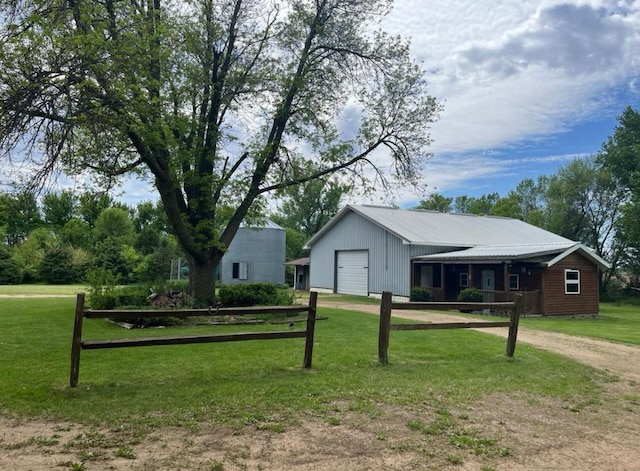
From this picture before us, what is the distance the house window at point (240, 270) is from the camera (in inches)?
1574

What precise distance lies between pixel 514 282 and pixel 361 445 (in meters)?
22.0

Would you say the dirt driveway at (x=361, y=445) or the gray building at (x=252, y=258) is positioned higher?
the gray building at (x=252, y=258)

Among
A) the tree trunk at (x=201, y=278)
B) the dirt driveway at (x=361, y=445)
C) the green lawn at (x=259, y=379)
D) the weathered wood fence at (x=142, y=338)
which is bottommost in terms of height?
the dirt driveway at (x=361, y=445)

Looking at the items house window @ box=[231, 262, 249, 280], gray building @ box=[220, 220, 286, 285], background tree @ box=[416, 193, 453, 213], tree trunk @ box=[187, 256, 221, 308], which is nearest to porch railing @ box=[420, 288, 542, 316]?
tree trunk @ box=[187, 256, 221, 308]

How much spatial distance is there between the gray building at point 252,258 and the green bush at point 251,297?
2229 centimetres

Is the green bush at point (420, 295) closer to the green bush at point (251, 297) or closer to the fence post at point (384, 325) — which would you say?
the green bush at point (251, 297)

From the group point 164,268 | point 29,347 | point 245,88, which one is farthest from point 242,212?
point 164,268

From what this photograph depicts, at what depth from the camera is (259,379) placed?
692 centimetres

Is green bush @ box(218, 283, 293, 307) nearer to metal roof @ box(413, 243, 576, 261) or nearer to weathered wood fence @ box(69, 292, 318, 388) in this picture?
weathered wood fence @ box(69, 292, 318, 388)

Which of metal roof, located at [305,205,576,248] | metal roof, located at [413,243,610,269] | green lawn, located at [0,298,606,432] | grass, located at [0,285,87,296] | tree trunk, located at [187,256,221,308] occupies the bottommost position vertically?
green lawn, located at [0,298,606,432]

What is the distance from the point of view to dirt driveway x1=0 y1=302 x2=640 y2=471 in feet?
13.5

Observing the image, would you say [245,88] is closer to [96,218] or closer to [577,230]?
[577,230]

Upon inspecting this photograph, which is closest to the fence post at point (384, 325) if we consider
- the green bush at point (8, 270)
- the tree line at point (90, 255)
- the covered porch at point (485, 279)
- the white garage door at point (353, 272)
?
Result: the covered porch at point (485, 279)

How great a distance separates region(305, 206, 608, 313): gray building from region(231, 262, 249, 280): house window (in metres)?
6.31
